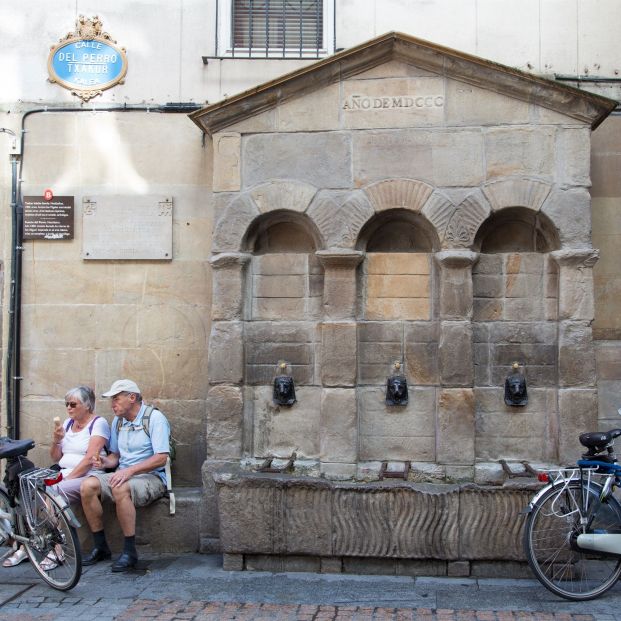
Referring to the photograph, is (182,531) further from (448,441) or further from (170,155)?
(170,155)

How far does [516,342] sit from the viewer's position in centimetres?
614

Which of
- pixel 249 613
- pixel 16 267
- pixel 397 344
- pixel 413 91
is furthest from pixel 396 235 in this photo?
pixel 16 267

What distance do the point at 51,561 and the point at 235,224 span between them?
2743 mm

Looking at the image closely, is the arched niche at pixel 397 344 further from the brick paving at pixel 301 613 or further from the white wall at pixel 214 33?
the white wall at pixel 214 33

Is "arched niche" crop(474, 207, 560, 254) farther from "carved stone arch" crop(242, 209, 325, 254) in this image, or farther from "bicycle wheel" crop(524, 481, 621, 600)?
"bicycle wheel" crop(524, 481, 621, 600)

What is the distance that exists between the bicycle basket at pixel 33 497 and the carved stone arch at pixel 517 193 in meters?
3.73

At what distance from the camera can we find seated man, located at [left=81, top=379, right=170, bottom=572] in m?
5.84

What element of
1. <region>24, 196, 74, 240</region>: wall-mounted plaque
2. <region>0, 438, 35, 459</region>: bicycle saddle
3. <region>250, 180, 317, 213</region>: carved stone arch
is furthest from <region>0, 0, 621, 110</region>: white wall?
<region>0, 438, 35, 459</region>: bicycle saddle

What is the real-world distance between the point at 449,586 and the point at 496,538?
0.46 metres

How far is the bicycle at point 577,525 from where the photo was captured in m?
5.10

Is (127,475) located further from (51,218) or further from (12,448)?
(51,218)

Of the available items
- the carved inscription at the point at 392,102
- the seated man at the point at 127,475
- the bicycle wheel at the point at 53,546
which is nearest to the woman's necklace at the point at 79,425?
the seated man at the point at 127,475

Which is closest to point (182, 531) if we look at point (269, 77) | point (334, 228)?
point (334, 228)

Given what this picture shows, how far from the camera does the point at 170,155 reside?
22.4ft
